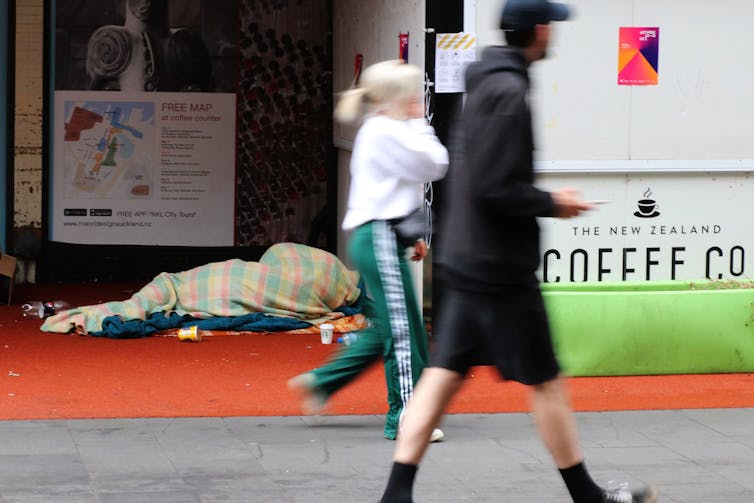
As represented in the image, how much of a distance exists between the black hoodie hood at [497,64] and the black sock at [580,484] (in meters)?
1.35

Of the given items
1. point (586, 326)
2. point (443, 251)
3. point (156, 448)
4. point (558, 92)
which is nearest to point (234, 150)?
point (558, 92)

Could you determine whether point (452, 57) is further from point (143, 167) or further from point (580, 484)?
point (580, 484)

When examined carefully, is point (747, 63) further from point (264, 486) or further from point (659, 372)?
point (264, 486)

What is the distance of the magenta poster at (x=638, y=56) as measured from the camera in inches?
354

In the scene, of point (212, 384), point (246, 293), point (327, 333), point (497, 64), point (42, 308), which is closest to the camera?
point (497, 64)

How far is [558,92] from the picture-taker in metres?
8.96

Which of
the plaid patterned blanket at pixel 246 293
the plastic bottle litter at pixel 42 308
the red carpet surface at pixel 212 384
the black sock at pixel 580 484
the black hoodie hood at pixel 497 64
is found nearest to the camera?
the black hoodie hood at pixel 497 64

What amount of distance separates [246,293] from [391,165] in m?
4.30

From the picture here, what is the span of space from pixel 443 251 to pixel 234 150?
305 inches

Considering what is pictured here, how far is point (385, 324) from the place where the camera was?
246 inches

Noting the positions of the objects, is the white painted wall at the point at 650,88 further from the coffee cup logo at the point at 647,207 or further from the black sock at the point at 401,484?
the black sock at the point at 401,484

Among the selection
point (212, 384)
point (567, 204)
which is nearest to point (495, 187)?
point (567, 204)

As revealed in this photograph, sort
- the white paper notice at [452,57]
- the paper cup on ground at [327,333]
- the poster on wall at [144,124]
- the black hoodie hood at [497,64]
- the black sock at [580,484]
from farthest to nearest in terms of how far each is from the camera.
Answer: the poster on wall at [144,124]
the paper cup on ground at [327,333]
the white paper notice at [452,57]
the black sock at [580,484]
the black hoodie hood at [497,64]

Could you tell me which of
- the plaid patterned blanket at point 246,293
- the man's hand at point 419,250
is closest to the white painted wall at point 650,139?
the plaid patterned blanket at point 246,293
